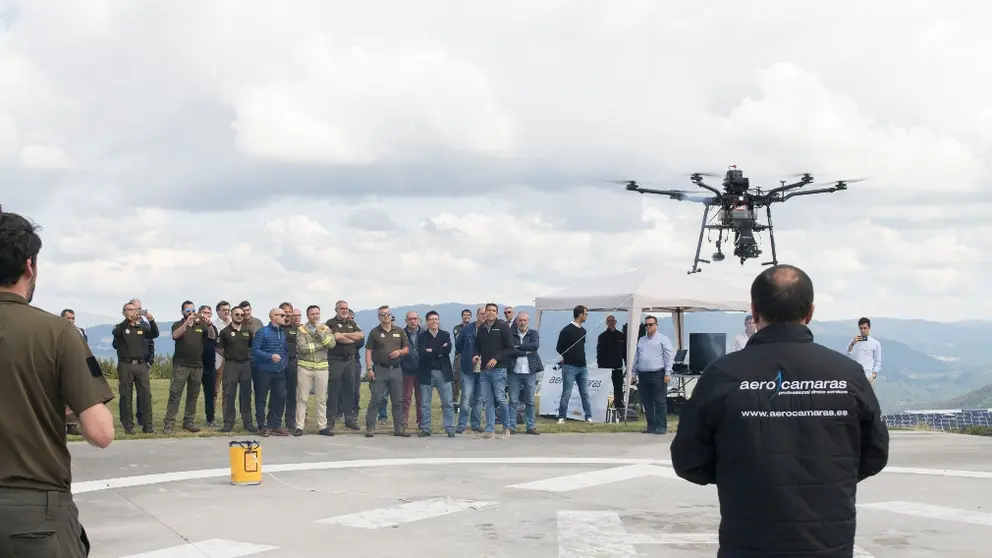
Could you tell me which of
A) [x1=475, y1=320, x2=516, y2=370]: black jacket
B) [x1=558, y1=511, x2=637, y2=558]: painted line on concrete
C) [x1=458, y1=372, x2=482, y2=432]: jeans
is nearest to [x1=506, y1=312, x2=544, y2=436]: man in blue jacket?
[x1=475, y1=320, x2=516, y2=370]: black jacket

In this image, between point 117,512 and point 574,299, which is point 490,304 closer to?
point 574,299

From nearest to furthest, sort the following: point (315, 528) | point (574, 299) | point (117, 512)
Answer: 1. point (315, 528)
2. point (117, 512)
3. point (574, 299)

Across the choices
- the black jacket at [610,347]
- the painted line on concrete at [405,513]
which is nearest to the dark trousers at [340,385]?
the black jacket at [610,347]

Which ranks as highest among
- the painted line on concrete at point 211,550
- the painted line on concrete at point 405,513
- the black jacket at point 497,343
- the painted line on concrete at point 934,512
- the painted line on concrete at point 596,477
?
the black jacket at point 497,343

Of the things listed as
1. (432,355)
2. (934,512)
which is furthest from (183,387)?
(934,512)

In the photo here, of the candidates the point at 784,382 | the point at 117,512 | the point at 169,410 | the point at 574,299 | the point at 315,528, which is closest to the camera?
the point at 784,382

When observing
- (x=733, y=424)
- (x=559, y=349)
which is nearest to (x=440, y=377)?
(x=559, y=349)

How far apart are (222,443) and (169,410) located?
1695mm

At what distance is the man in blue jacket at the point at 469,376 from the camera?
60.1ft

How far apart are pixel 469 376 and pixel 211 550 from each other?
10.2m

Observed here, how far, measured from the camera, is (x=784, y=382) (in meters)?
3.90

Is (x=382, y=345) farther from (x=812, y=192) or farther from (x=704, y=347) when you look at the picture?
(x=812, y=192)

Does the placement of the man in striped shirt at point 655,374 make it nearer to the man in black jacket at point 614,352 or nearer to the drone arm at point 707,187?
the man in black jacket at point 614,352

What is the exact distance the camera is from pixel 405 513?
33.3 feet
